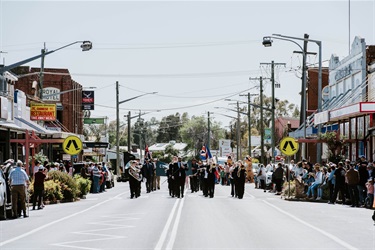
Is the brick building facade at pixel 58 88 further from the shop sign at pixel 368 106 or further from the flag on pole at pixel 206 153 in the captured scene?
the shop sign at pixel 368 106

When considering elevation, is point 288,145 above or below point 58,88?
below

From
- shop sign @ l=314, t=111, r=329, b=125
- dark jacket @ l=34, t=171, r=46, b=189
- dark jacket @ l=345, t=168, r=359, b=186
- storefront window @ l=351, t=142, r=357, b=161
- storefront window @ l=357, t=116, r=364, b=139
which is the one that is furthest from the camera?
storefront window @ l=351, t=142, r=357, b=161

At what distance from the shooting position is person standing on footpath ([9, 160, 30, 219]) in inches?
974

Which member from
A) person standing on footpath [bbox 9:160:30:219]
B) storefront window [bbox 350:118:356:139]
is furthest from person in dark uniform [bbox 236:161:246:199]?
person standing on footpath [bbox 9:160:30:219]

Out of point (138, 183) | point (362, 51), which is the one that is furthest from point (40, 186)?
point (362, 51)

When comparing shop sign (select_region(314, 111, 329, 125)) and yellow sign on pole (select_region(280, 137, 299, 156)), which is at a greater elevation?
shop sign (select_region(314, 111, 329, 125))

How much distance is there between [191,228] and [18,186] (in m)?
8.00

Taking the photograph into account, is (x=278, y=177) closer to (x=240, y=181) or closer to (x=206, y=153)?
(x=240, y=181)

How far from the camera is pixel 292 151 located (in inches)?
1473

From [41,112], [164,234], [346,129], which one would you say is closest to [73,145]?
[41,112]

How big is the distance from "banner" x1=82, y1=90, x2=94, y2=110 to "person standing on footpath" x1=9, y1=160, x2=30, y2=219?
6133 cm

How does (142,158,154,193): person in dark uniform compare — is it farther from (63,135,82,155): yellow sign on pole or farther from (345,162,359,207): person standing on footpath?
(345,162,359,207): person standing on footpath

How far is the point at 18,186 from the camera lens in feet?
82.0

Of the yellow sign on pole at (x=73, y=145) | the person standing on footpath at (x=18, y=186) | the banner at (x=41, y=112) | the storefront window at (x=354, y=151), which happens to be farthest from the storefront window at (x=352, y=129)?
the person standing on footpath at (x=18, y=186)
